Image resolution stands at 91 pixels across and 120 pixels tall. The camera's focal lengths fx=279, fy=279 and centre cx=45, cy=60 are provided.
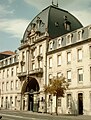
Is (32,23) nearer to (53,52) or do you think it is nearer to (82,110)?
(53,52)

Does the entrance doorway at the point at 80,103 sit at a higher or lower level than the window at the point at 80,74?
lower

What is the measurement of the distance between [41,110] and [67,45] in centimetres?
1304

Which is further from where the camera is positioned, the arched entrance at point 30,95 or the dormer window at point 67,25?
the dormer window at point 67,25

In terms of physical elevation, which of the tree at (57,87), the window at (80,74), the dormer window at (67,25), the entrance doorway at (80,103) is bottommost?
the entrance doorway at (80,103)

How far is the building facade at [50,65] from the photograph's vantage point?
138ft

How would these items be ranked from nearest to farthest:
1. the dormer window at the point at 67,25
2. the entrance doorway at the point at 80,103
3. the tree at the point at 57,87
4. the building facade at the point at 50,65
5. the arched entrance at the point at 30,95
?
the tree at the point at 57,87 < the entrance doorway at the point at 80,103 < the building facade at the point at 50,65 < the arched entrance at the point at 30,95 < the dormer window at the point at 67,25

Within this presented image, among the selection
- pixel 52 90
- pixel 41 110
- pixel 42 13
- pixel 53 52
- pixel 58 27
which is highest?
pixel 42 13

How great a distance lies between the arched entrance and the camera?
53.7 meters

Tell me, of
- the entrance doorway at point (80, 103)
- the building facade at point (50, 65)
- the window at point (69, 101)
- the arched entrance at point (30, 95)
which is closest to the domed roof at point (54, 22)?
the building facade at point (50, 65)

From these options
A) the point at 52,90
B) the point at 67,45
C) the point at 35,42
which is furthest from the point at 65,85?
the point at 35,42

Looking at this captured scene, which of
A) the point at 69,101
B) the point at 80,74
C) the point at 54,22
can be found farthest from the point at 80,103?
the point at 54,22

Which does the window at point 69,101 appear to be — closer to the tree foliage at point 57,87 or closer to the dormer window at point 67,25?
the tree foliage at point 57,87

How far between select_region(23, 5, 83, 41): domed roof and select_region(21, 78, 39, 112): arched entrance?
10.1 metres

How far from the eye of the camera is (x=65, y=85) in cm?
4222
